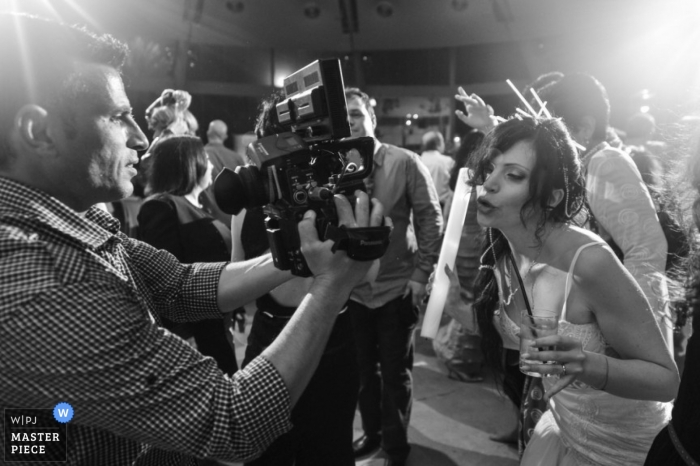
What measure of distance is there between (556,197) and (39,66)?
55.9 inches

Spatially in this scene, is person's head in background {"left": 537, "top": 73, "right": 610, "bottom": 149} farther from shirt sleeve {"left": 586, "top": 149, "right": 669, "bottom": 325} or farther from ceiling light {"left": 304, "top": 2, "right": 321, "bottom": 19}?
ceiling light {"left": 304, "top": 2, "right": 321, "bottom": 19}

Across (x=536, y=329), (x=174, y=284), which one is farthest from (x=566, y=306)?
(x=174, y=284)

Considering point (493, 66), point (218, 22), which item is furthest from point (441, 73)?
point (218, 22)

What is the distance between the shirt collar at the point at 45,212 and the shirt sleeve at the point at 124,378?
0.42 feet

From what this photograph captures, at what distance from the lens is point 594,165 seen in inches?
81.9

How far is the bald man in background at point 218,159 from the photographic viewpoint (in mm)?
2947

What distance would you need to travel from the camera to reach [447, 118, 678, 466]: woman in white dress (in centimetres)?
127

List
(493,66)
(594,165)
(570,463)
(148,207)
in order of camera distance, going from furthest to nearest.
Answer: (493,66), (148,207), (594,165), (570,463)

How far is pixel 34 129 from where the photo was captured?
92cm

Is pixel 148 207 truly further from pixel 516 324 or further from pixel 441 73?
pixel 441 73

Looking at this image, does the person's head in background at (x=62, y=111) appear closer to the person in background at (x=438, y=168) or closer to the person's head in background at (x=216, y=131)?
the person's head in background at (x=216, y=131)

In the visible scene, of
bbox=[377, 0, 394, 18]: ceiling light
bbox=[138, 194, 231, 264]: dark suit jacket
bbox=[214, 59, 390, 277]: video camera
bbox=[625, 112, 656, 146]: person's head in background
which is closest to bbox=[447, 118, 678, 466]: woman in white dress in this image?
bbox=[214, 59, 390, 277]: video camera

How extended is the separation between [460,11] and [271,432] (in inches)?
554

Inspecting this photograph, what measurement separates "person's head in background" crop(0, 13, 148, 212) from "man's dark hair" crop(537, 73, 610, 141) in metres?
1.95
